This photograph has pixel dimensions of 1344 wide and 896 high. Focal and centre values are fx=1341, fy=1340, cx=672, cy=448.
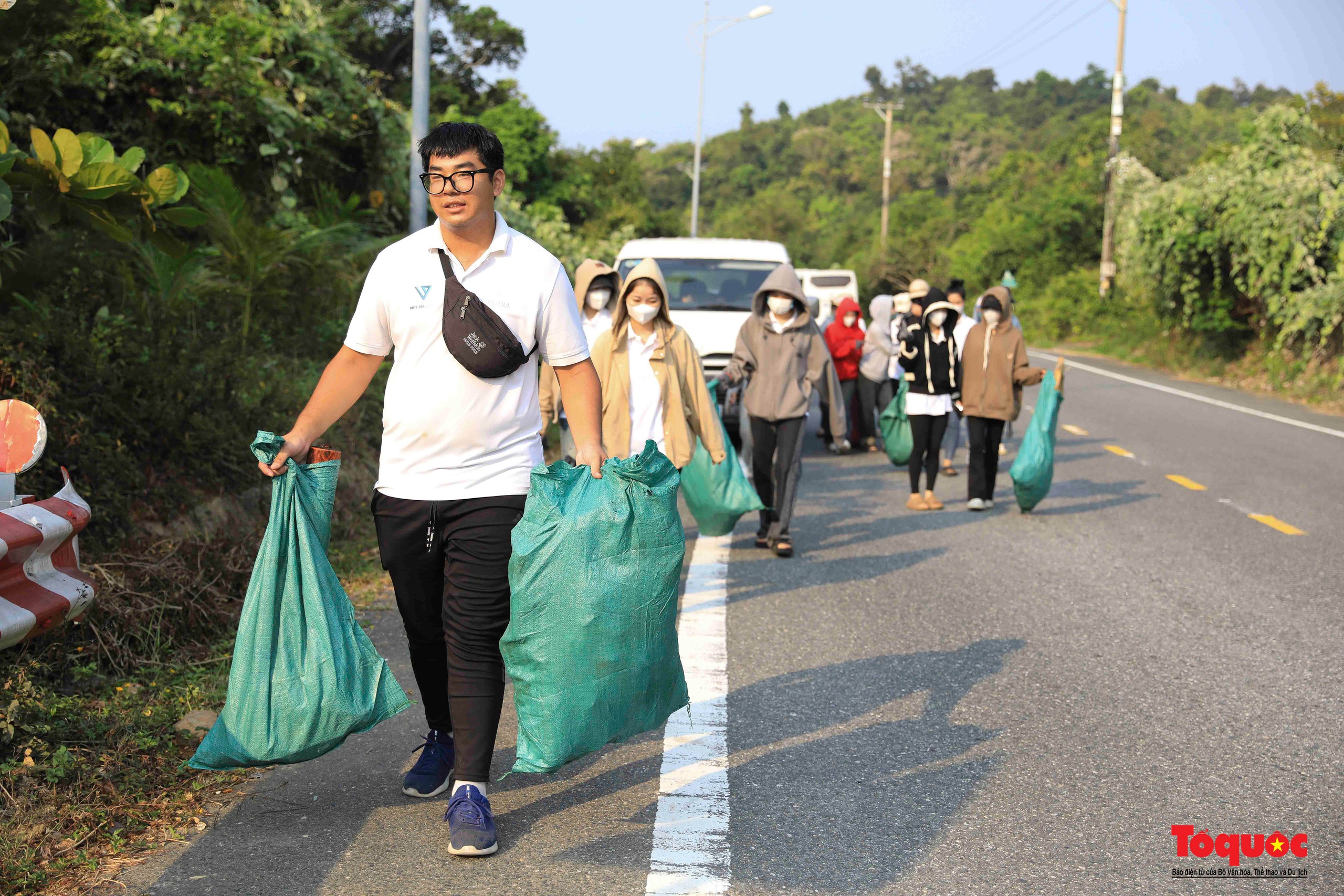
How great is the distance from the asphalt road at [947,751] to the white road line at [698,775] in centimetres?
5

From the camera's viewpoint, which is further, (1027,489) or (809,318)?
(1027,489)

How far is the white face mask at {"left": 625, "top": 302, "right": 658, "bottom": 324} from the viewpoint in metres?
6.65

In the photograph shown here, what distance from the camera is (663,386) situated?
672cm

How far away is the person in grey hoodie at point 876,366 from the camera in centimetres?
1314

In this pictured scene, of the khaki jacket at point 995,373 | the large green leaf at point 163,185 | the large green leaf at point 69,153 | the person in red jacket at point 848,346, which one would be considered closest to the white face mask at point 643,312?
the large green leaf at point 163,185

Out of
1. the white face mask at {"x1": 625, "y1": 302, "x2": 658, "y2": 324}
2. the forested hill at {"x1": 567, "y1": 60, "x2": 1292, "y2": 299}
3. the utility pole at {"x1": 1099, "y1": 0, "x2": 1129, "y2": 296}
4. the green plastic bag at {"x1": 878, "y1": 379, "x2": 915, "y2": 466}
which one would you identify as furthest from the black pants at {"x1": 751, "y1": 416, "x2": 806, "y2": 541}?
the utility pole at {"x1": 1099, "y1": 0, "x2": 1129, "y2": 296}

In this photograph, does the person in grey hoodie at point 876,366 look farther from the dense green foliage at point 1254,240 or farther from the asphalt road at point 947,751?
the dense green foliage at point 1254,240

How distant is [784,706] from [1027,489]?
512 centimetres

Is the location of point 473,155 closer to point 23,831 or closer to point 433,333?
point 433,333

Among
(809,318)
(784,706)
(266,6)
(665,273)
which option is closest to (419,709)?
(784,706)

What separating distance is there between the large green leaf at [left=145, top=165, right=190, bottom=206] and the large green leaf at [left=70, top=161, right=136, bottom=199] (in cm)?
18

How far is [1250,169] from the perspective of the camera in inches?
960

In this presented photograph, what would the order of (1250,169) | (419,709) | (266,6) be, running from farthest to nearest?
1. (1250,169)
2. (266,6)
3. (419,709)

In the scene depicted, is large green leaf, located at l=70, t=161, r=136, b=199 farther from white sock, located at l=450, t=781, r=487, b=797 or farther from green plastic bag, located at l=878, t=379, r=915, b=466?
green plastic bag, located at l=878, t=379, r=915, b=466
